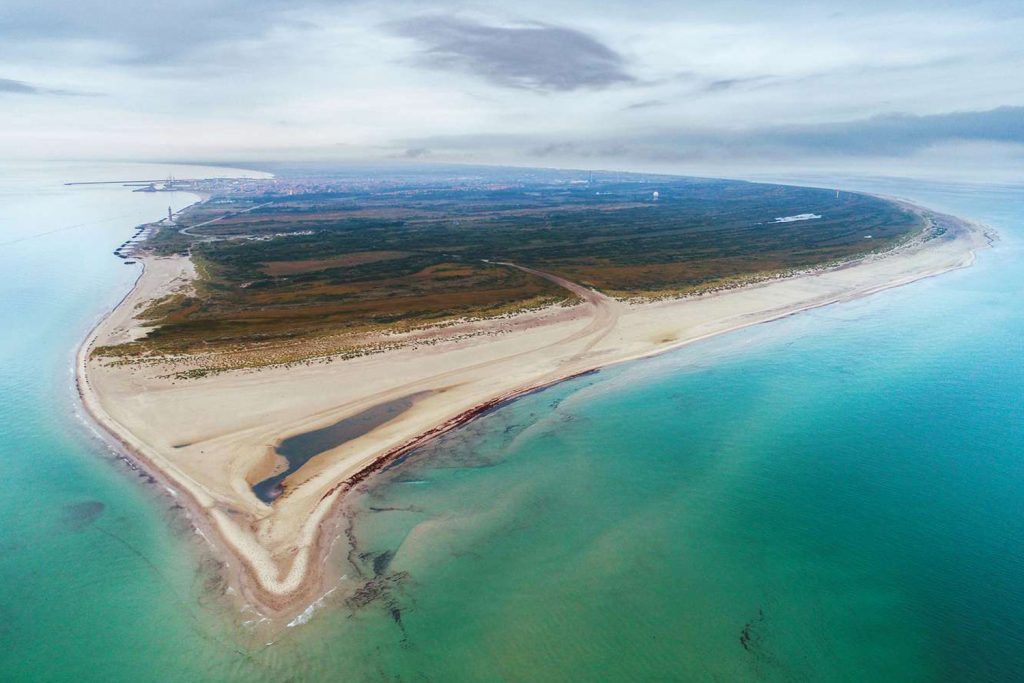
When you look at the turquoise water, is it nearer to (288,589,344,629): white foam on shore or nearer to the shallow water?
(288,589,344,629): white foam on shore

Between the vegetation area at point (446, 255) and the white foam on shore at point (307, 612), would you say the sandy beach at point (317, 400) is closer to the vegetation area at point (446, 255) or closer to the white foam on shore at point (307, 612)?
the white foam on shore at point (307, 612)

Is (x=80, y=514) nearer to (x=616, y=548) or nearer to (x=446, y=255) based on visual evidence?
(x=616, y=548)

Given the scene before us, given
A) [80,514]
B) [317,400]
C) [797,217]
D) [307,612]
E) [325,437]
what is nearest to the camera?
[307,612]

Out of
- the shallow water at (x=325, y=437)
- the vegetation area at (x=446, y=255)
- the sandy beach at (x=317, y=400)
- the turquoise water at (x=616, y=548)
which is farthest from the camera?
the vegetation area at (x=446, y=255)

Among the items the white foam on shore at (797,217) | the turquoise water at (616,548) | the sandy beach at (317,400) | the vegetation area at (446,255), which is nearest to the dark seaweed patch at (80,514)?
the turquoise water at (616,548)

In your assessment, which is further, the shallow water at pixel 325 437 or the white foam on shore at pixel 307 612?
the shallow water at pixel 325 437

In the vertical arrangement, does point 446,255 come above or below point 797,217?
below

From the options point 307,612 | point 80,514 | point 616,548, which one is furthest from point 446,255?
point 307,612

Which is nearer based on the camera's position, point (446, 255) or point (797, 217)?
point (446, 255)
